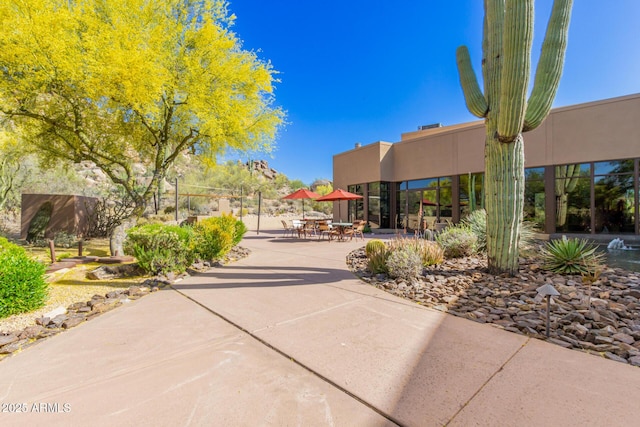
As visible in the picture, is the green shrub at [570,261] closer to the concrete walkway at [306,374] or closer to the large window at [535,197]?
the concrete walkway at [306,374]

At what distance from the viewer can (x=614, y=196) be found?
10.7 meters

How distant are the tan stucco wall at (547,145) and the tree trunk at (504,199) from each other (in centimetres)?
906

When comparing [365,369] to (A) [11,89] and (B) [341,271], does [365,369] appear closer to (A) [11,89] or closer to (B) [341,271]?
(B) [341,271]

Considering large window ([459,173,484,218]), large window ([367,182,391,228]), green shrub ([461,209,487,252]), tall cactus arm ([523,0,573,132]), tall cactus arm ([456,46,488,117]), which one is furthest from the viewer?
large window ([367,182,391,228])

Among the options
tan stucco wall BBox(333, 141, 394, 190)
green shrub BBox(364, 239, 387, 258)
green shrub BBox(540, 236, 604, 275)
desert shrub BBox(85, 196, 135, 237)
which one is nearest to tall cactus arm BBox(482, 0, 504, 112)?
green shrub BBox(540, 236, 604, 275)

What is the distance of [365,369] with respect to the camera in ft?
7.89

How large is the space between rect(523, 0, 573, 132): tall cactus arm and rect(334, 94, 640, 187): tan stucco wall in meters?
8.66

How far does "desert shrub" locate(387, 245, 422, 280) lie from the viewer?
204 inches

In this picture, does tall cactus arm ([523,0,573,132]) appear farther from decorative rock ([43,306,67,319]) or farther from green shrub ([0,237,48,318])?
green shrub ([0,237,48,318])

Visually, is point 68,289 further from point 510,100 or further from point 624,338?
point 510,100

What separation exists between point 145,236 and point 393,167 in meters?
14.6

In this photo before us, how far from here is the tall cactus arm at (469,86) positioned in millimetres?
5520

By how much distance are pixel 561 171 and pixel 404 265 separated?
11.0m

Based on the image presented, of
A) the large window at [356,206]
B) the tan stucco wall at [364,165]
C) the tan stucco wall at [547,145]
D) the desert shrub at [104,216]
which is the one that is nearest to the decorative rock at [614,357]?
the tan stucco wall at [547,145]
